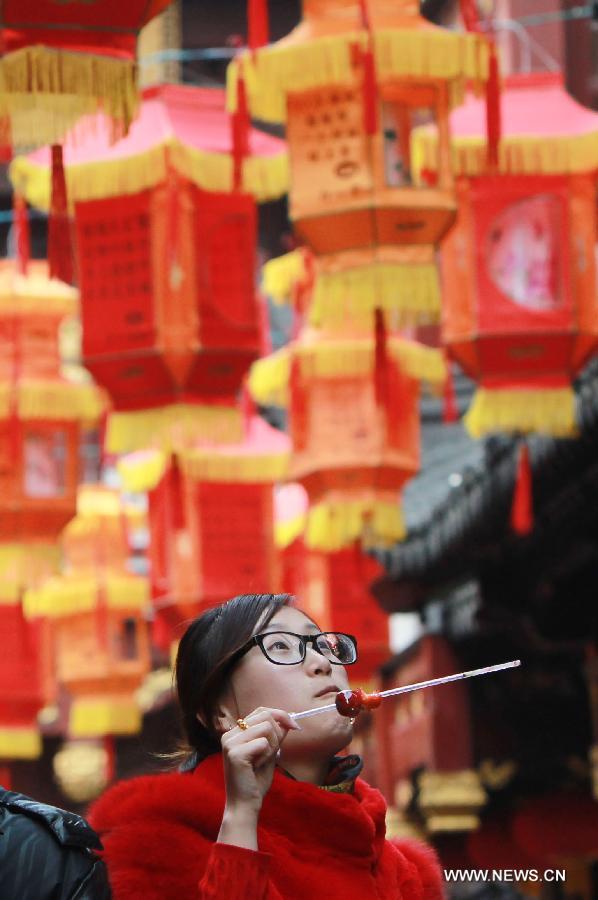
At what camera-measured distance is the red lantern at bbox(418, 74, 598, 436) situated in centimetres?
724

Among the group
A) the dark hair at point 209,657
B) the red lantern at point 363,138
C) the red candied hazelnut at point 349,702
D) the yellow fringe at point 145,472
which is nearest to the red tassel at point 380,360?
the red lantern at point 363,138

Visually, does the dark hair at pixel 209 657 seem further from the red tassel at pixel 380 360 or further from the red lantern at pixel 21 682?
the red lantern at pixel 21 682

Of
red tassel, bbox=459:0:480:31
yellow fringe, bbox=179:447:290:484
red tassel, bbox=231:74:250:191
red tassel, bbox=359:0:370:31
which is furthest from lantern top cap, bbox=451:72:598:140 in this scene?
yellow fringe, bbox=179:447:290:484

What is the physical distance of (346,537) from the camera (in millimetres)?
8758

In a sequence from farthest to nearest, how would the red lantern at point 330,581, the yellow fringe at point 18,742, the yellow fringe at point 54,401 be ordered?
the yellow fringe at point 18,742
the red lantern at point 330,581
the yellow fringe at point 54,401

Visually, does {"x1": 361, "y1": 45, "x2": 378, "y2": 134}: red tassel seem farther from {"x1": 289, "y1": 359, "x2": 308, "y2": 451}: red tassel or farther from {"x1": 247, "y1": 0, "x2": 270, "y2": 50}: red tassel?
{"x1": 289, "y1": 359, "x2": 308, "y2": 451}: red tassel

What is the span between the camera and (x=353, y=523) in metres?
8.78

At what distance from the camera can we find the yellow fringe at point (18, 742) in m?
12.5

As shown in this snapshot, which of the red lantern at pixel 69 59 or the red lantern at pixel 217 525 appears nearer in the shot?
the red lantern at pixel 69 59

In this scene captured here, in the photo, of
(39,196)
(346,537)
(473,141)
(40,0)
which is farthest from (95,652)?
(40,0)

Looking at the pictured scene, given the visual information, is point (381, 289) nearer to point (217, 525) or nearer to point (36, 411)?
point (36, 411)

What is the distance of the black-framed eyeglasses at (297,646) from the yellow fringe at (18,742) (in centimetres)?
981

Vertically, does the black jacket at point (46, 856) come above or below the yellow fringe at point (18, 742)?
above

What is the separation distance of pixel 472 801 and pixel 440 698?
598 mm
